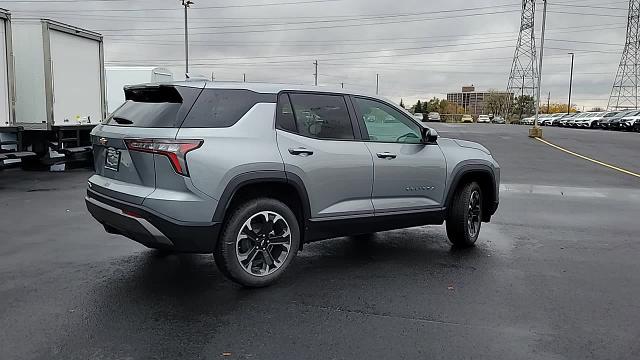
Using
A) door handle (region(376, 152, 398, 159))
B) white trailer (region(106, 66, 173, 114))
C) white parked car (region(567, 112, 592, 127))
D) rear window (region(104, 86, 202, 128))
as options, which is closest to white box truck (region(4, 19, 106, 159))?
white trailer (region(106, 66, 173, 114))

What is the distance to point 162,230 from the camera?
445 centimetres

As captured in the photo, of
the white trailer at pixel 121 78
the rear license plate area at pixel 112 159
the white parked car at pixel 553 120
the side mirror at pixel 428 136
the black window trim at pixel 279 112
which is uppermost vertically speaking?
the white trailer at pixel 121 78

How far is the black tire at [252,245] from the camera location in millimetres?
4719

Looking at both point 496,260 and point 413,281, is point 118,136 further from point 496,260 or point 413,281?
point 496,260

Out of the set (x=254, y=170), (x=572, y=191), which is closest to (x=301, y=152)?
(x=254, y=170)

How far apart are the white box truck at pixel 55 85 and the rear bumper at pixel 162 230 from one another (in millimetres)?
9601

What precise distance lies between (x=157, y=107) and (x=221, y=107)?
56cm

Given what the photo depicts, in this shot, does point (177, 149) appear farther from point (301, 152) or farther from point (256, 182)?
point (301, 152)

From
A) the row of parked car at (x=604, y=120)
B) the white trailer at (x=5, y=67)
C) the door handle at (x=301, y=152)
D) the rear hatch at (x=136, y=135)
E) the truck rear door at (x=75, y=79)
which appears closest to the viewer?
the rear hatch at (x=136, y=135)

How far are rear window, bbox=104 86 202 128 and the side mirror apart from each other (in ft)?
8.30

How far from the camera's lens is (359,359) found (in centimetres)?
360

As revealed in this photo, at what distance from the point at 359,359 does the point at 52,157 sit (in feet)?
41.1

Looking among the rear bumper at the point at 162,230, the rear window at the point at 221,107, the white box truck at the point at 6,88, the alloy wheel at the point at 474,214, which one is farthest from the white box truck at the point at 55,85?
the alloy wheel at the point at 474,214

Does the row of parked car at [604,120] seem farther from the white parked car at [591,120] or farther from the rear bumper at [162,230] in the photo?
the rear bumper at [162,230]
